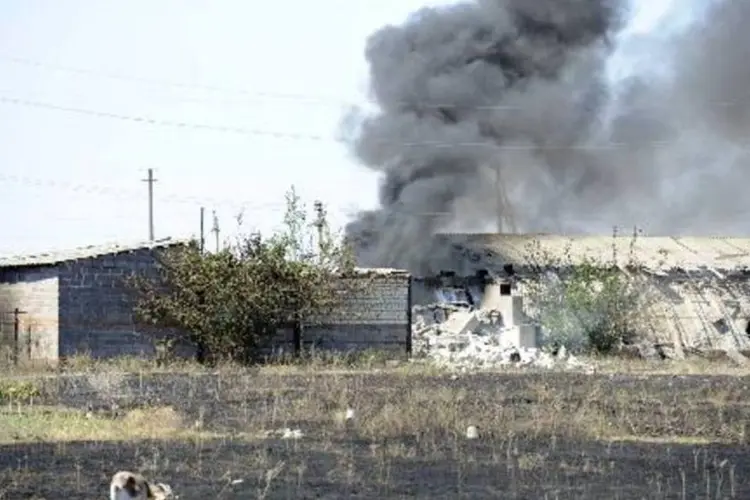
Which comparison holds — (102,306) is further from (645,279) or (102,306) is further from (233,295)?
(645,279)

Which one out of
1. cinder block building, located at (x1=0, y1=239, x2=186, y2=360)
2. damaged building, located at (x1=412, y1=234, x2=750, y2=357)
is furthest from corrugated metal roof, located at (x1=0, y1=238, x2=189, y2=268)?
damaged building, located at (x1=412, y1=234, x2=750, y2=357)

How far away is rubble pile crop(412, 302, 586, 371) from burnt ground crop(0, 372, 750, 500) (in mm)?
11152

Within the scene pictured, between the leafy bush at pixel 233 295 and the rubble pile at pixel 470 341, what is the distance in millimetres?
4278

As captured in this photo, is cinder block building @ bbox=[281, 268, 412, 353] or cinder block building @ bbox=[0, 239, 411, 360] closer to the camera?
cinder block building @ bbox=[0, 239, 411, 360]

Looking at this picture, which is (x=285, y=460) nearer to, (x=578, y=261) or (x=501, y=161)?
(x=578, y=261)

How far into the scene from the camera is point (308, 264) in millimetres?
37562

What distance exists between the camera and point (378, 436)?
1781cm

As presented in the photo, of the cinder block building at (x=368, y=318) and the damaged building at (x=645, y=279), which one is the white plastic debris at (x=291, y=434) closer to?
the cinder block building at (x=368, y=318)

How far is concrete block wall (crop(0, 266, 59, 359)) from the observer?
34688mm

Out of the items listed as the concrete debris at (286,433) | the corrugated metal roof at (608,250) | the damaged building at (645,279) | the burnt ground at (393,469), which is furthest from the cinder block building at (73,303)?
the burnt ground at (393,469)

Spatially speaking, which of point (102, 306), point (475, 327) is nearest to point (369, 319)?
point (475, 327)

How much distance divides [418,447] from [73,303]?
20.0m

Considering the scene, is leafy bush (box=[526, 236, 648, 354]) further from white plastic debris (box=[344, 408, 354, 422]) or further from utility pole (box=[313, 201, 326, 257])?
white plastic debris (box=[344, 408, 354, 422])

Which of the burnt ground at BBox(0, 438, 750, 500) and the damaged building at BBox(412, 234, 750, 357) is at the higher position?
the damaged building at BBox(412, 234, 750, 357)
